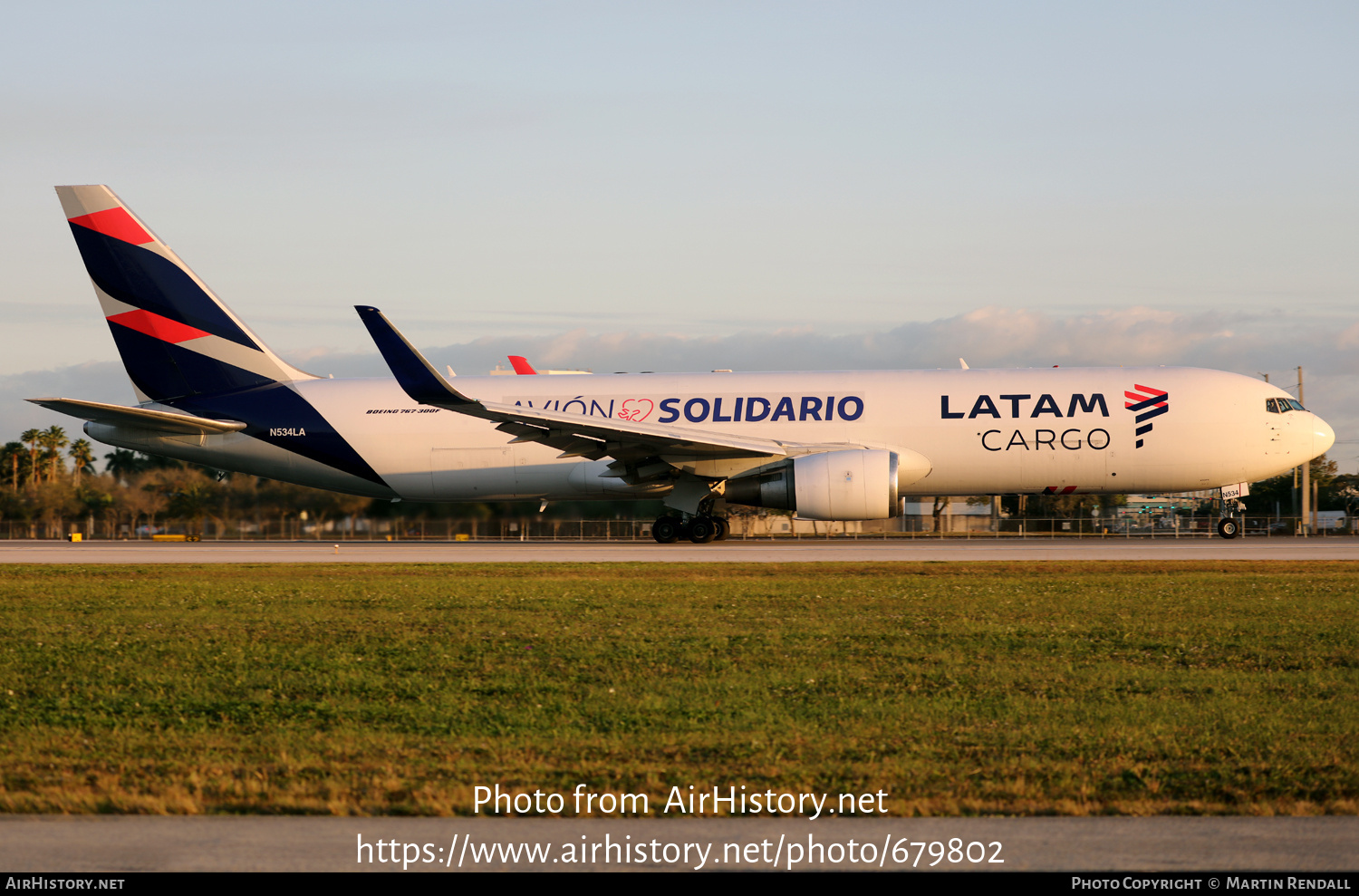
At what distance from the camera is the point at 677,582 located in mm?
16234

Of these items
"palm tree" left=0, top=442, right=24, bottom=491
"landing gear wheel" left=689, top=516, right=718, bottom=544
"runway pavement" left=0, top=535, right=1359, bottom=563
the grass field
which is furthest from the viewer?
"palm tree" left=0, top=442, right=24, bottom=491

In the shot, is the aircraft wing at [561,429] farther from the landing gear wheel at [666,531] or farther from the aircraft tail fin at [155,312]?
the aircraft tail fin at [155,312]

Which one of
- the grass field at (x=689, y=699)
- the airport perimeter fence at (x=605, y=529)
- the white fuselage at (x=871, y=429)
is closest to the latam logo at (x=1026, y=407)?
the white fuselage at (x=871, y=429)

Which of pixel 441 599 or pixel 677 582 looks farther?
pixel 677 582

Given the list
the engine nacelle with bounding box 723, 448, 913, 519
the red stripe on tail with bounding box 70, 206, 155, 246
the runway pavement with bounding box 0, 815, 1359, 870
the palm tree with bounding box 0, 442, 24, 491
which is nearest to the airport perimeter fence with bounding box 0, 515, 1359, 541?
the palm tree with bounding box 0, 442, 24, 491

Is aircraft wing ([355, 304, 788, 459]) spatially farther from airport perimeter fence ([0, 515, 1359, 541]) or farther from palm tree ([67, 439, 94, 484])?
palm tree ([67, 439, 94, 484])

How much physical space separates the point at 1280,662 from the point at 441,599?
29.2 feet

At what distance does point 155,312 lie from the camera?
29.8 m

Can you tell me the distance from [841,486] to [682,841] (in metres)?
21.1

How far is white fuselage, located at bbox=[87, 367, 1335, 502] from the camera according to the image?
90.0 feet

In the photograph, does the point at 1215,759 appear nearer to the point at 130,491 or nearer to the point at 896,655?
the point at 896,655

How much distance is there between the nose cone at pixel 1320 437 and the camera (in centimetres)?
2827

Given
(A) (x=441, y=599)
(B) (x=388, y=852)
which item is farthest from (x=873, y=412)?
(B) (x=388, y=852)

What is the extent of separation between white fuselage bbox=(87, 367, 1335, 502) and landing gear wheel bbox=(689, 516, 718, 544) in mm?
1226
